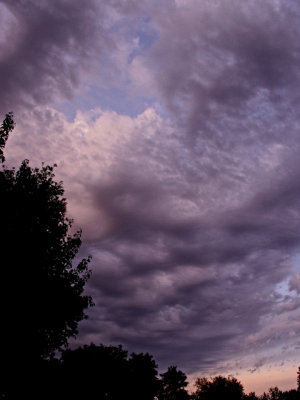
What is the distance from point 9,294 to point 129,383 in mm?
84795

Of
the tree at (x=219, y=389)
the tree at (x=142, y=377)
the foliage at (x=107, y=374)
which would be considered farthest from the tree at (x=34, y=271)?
the tree at (x=219, y=389)

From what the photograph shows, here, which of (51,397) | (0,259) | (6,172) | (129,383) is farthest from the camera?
(129,383)

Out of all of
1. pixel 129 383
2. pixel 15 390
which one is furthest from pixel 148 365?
pixel 15 390

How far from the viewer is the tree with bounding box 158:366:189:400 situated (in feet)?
390

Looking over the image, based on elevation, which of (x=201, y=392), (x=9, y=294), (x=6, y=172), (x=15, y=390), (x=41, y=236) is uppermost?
(x=6, y=172)

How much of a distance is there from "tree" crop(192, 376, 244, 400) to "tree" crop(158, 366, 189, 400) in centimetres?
530

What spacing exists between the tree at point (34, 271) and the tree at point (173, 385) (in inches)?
4475

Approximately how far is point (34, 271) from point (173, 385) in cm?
12255

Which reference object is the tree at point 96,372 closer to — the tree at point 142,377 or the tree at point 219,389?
the tree at point 142,377

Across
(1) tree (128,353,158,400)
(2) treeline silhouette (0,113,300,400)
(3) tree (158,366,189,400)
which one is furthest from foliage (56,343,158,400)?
(2) treeline silhouette (0,113,300,400)

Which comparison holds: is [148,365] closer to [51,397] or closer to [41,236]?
[51,397]

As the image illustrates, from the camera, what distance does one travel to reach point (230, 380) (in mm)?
119250

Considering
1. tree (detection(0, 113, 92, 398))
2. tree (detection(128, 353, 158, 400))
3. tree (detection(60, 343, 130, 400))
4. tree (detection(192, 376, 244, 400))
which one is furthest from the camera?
tree (detection(192, 376, 244, 400))

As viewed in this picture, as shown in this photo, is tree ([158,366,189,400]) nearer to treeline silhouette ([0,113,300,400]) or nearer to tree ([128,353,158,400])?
tree ([128,353,158,400])
